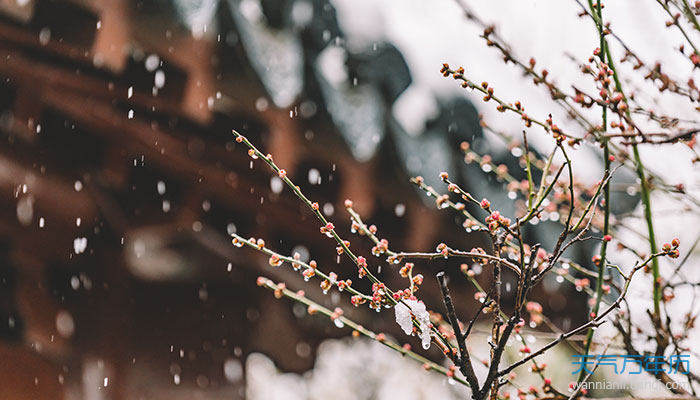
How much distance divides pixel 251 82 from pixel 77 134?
945mm

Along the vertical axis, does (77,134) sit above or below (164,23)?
below

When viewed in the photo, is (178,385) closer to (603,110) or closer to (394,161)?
(394,161)

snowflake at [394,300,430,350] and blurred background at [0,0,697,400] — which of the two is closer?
snowflake at [394,300,430,350]

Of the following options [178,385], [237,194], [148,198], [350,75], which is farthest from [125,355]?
[350,75]

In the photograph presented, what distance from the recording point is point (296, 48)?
2.15m

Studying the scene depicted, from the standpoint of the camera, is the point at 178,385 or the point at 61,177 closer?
the point at 61,177

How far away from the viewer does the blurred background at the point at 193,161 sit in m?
2.08

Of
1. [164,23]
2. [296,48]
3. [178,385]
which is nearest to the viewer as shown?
[164,23]

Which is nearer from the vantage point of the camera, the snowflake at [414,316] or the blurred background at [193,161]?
the snowflake at [414,316]

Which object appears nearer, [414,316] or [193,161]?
[414,316]

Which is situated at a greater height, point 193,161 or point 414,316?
point 193,161

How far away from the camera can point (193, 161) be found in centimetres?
250

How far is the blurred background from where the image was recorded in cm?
208

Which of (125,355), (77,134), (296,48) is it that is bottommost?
(125,355)
